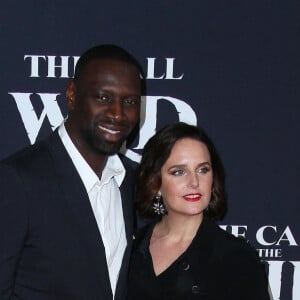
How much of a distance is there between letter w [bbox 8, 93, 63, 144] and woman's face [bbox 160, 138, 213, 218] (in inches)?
17.4

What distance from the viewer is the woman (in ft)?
4.86

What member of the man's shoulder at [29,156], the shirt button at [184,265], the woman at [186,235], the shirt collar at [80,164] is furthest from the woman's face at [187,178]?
the man's shoulder at [29,156]

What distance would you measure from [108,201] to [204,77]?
24.6 inches

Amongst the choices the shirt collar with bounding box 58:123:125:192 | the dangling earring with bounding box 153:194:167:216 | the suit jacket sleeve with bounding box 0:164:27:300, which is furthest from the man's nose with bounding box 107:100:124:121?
the dangling earring with bounding box 153:194:167:216

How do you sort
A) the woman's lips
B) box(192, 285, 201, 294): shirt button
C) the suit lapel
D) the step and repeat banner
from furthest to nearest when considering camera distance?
the step and repeat banner < the woman's lips < box(192, 285, 201, 294): shirt button < the suit lapel

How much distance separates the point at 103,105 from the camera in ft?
4.41

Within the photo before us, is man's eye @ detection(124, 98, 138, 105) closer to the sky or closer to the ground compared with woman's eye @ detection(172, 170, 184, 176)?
closer to the sky

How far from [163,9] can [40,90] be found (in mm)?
437

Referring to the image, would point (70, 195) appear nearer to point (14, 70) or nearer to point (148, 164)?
point (148, 164)

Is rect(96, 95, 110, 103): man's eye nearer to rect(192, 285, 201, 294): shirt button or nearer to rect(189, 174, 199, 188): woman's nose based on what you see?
rect(189, 174, 199, 188): woman's nose

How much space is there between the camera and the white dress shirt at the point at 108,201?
1369 millimetres

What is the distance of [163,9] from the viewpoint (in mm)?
1880

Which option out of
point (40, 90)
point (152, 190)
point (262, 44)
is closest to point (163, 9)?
point (262, 44)

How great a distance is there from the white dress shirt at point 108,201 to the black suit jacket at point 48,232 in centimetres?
3
